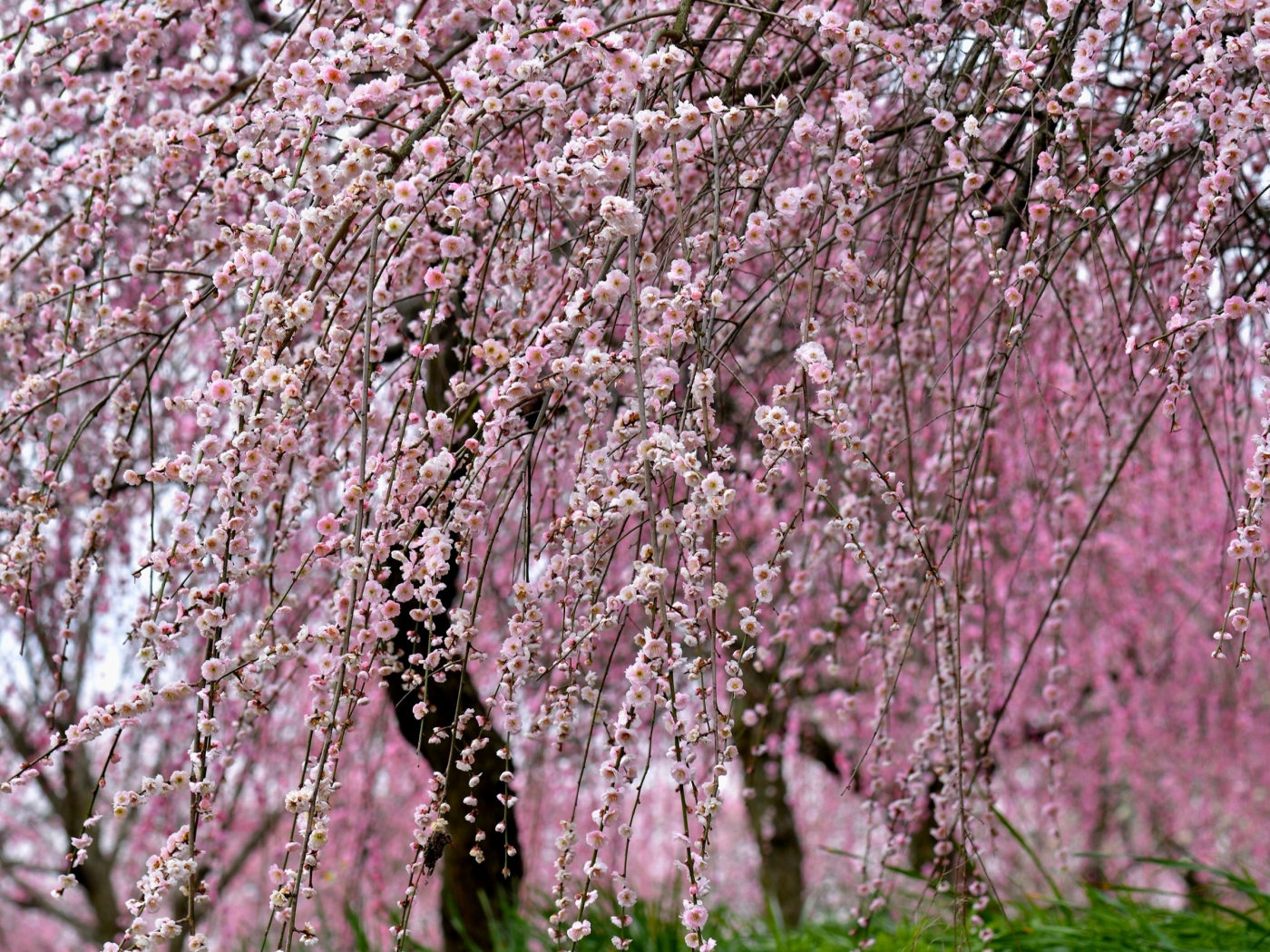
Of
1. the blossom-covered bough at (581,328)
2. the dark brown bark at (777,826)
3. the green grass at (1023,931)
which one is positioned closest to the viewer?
the blossom-covered bough at (581,328)

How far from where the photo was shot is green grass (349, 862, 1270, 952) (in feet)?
8.93

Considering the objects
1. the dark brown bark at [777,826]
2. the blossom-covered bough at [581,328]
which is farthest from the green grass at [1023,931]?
the dark brown bark at [777,826]

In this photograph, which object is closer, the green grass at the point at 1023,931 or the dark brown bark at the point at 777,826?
the green grass at the point at 1023,931

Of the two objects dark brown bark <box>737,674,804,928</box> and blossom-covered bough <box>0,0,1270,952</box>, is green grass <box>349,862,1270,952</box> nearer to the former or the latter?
blossom-covered bough <box>0,0,1270,952</box>

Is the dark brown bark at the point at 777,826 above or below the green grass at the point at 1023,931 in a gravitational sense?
above

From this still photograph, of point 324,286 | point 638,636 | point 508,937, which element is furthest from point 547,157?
point 508,937

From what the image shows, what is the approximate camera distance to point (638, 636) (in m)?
1.43

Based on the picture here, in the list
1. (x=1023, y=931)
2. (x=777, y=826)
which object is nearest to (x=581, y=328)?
(x=1023, y=931)

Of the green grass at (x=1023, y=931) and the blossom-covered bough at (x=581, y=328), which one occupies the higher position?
the blossom-covered bough at (x=581, y=328)

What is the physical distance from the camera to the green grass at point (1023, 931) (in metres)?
2.72

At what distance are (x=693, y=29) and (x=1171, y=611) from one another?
582cm

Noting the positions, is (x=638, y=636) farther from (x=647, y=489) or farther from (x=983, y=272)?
(x=983, y=272)

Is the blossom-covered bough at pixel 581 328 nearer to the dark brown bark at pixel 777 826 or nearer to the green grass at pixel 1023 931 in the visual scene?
the green grass at pixel 1023 931

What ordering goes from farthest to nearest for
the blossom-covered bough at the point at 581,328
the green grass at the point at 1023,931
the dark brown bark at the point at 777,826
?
the dark brown bark at the point at 777,826, the green grass at the point at 1023,931, the blossom-covered bough at the point at 581,328
